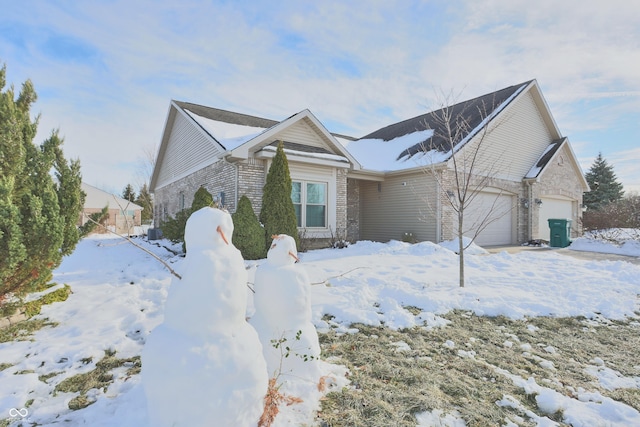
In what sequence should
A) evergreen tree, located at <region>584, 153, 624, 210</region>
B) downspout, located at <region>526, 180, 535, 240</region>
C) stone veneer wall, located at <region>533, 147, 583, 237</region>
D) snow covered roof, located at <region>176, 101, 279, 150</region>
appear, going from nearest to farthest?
1. snow covered roof, located at <region>176, 101, 279, 150</region>
2. downspout, located at <region>526, 180, 535, 240</region>
3. stone veneer wall, located at <region>533, 147, 583, 237</region>
4. evergreen tree, located at <region>584, 153, 624, 210</region>

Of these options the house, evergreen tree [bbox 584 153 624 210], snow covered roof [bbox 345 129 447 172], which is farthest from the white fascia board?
evergreen tree [bbox 584 153 624 210]

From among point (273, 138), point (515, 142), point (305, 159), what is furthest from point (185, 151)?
point (515, 142)

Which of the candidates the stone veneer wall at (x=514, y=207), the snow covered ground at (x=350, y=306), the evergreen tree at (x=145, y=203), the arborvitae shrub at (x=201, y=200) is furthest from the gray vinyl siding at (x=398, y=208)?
the evergreen tree at (x=145, y=203)

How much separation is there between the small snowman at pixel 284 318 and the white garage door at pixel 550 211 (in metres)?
16.3

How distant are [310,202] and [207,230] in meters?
8.78

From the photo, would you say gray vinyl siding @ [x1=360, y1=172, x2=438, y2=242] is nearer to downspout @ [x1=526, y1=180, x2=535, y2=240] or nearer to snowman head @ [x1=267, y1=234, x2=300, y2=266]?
downspout @ [x1=526, y1=180, x2=535, y2=240]

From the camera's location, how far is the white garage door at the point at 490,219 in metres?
13.1

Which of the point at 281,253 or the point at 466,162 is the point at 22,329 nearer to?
the point at 281,253

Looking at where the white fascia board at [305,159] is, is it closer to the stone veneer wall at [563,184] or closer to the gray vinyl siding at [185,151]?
the gray vinyl siding at [185,151]

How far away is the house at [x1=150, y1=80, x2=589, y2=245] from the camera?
1019 cm

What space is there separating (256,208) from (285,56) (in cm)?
432

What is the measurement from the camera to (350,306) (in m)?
4.79

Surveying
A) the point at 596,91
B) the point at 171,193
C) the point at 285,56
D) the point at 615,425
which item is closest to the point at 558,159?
the point at 596,91

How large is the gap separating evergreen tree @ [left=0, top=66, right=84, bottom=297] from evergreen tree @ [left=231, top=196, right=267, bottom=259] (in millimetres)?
4213
